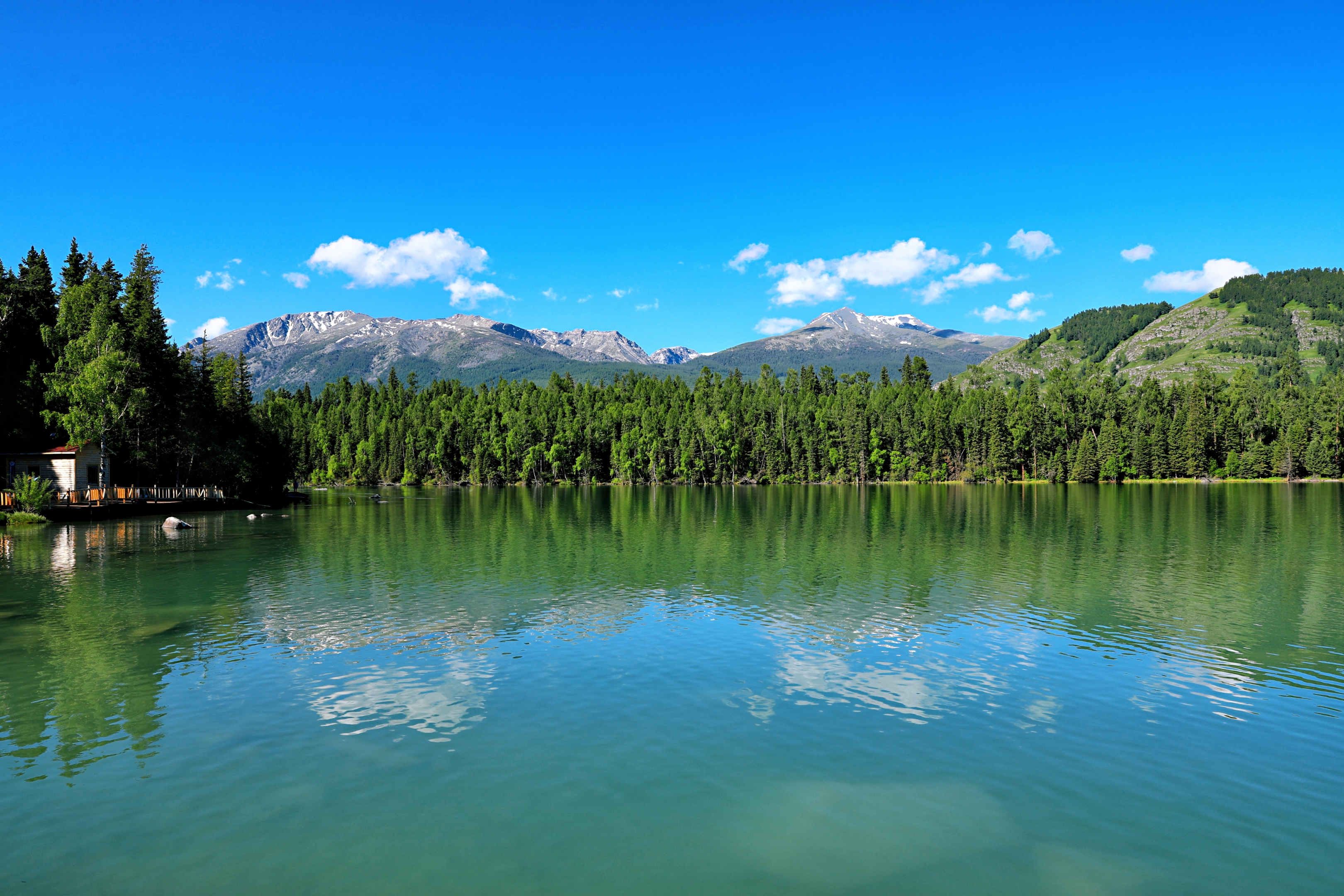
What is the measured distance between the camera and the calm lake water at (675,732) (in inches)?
477

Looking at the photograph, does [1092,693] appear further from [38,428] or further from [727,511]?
[38,428]

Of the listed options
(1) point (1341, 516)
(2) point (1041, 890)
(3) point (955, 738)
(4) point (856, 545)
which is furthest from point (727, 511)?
(2) point (1041, 890)

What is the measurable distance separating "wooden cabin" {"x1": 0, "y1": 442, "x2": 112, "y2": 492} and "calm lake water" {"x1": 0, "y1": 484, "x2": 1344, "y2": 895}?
4594 centimetres

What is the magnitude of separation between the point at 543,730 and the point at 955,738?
9.50 metres

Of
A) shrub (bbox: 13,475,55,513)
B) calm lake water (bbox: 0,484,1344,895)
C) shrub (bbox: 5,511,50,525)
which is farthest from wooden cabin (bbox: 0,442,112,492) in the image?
calm lake water (bbox: 0,484,1344,895)

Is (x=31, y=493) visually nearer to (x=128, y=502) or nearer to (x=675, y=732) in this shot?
(x=128, y=502)

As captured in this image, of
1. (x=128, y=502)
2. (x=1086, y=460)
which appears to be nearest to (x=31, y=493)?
(x=128, y=502)

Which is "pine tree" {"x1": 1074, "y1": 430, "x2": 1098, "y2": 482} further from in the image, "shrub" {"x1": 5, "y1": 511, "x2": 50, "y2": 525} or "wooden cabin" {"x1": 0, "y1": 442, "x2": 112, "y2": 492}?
"shrub" {"x1": 5, "y1": 511, "x2": 50, "y2": 525}

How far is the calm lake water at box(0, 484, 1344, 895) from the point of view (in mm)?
12117

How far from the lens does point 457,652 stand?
2511 cm

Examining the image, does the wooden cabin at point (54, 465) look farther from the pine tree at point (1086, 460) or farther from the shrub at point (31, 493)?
the pine tree at point (1086, 460)

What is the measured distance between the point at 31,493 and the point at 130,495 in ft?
57.7

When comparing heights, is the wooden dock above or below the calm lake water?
above

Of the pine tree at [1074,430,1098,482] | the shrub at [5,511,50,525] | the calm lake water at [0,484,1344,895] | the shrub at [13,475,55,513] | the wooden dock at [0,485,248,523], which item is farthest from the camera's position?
the pine tree at [1074,430,1098,482]
